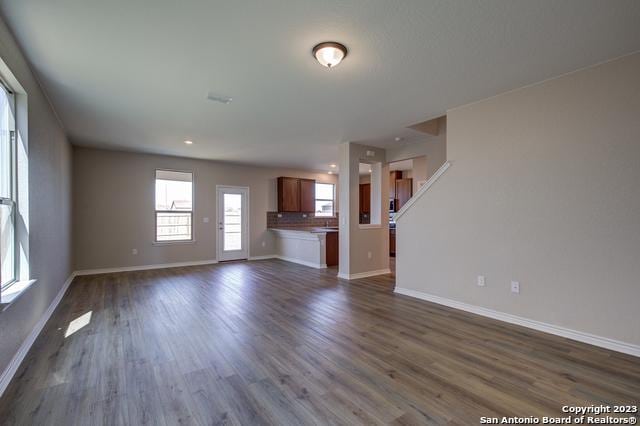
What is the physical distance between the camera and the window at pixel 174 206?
700 cm

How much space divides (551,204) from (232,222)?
6.95 meters

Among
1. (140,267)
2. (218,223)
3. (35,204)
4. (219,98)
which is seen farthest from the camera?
(218,223)

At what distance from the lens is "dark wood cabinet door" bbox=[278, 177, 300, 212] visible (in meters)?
8.60

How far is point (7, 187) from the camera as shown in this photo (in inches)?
97.7

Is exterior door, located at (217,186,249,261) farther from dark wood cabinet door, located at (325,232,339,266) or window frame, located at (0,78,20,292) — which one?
window frame, located at (0,78,20,292)

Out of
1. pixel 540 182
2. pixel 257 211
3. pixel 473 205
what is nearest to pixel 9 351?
pixel 473 205

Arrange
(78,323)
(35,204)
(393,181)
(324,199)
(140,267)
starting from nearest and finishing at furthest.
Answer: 1. (35,204)
2. (78,323)
3. (140,267)
4. (393,181)
5. (324,199)

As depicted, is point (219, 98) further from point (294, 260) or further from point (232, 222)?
point (294, 260)

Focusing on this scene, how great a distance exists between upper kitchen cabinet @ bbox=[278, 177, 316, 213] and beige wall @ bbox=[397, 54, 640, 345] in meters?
5.14

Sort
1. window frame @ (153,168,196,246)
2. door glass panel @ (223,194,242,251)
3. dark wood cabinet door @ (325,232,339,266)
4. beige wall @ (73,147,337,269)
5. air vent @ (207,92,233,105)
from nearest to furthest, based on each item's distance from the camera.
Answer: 1. air vent @ (207,92,233,105)
2. beige wall @ (73,147,337,269)
3. window frame @ (153,168,196,246)
4. dark wood cabinet door @ (325,232,339,266)
5. door glass panel @ (223,194,242,251)

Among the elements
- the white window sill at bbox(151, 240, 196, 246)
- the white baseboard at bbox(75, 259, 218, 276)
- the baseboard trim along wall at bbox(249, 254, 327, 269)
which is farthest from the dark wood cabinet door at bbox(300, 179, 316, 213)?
the white window sill at bbox(151, 240, 196, 246)

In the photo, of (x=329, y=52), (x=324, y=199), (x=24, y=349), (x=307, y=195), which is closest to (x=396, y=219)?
(x=329, y=52)

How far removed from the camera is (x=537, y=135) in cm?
318

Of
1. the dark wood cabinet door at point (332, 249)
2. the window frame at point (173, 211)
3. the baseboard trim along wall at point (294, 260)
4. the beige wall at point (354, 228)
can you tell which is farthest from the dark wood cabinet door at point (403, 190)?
the window frame at point (173, 211)
